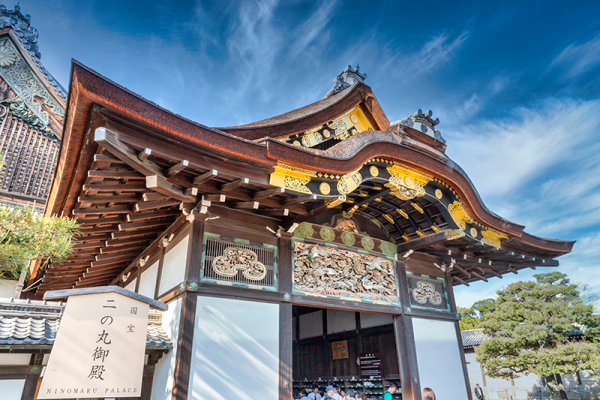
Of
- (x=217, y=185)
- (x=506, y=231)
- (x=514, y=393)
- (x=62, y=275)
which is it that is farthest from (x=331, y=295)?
(x=514, y=393)

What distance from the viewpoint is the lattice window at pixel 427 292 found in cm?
845

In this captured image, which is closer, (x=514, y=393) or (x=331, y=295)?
(x=331, y=295)

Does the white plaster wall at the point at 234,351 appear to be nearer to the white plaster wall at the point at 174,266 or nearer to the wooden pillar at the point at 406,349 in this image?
the white plaster wall at the point at 174,266

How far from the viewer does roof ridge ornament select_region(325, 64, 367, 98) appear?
10.1 meters

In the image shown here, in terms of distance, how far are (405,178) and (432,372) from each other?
4.25 metres

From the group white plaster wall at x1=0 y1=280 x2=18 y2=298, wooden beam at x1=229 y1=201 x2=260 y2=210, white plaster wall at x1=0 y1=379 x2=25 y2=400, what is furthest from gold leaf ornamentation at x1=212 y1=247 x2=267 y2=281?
white plaster wall at x1=0 y1=280 x2=18 y2=298

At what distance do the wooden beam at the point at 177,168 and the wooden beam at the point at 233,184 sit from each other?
79 centimetres

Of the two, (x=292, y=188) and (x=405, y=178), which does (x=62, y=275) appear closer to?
(x=292, y=188)

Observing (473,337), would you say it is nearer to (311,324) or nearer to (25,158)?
(311,324)

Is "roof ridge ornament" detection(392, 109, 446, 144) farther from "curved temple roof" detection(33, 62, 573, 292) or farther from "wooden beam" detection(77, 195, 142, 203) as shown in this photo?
"wooden beam" detection(77, 195, 142, 203)

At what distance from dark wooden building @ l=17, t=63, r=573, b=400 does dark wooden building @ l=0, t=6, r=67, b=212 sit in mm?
3054

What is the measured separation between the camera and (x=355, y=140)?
20.9 ft

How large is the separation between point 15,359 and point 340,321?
787cm

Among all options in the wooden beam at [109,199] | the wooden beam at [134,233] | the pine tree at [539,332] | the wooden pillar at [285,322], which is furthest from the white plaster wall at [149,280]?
the pine tree at [539,332]
